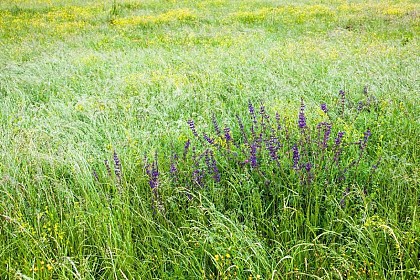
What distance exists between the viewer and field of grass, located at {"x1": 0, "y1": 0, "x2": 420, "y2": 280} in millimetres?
2232

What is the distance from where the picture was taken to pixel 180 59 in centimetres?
715

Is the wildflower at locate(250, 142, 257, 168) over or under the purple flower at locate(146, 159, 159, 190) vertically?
over

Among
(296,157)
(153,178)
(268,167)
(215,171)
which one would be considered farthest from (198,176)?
(296,157)

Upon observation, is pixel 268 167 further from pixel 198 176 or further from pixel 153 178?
pixel 153 178

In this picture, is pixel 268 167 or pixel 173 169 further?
pixel 268 167

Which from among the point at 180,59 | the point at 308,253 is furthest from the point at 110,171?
the point at 180,59

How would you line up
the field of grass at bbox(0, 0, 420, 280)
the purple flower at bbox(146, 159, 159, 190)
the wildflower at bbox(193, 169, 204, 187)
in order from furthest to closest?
1. the wildflower at bbox(193, 169, 204, 187)
2. the purple flower at bbox(146, 159, 159, 190)
3. the field of grass at bbox(0, 0, 420, 280)

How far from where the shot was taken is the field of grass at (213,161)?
2.23 m

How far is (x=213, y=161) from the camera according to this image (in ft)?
9.66

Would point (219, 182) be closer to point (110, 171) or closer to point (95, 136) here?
point (110, 171)

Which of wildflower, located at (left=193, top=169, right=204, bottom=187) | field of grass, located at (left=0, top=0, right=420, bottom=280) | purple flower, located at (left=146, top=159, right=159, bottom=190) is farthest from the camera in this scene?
wildflower, located at (left=193, top=169, right=204, bottom=187)

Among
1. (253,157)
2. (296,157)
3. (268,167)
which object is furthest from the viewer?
(268,167)

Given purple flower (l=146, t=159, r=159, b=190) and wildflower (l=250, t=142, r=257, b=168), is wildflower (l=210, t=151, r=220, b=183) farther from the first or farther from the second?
purple flower (l=146, t=159, r=159, b=190)

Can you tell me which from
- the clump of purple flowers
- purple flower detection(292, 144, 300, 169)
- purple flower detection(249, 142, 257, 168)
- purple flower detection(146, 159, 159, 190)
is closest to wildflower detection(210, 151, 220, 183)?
the clump of purple flowers
